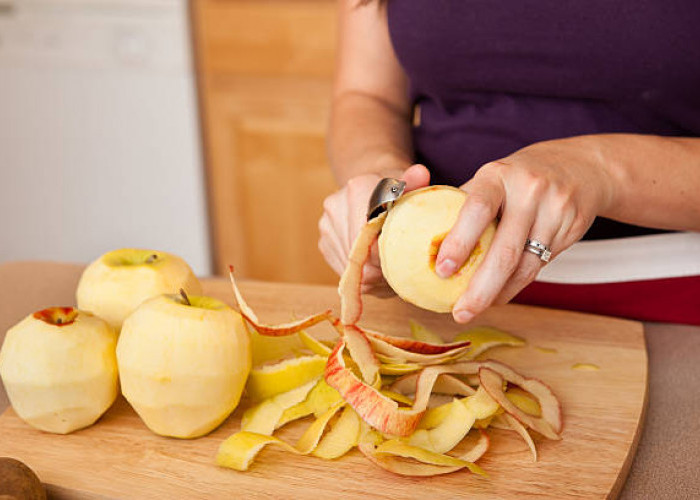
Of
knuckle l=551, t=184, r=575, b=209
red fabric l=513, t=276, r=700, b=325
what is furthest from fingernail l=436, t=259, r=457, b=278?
red fabric l=513, t=276, r=700, b=325

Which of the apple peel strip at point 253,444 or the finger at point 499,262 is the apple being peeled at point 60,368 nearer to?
the apple peel strip at point 253,444

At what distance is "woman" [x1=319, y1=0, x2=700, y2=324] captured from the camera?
74 centimetres

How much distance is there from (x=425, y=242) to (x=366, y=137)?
402mm

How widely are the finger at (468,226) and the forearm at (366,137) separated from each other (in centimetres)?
26

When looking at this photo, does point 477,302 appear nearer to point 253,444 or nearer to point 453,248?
point 453,248

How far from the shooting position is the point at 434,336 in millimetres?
874

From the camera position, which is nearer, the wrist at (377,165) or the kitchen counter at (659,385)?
the kitchen counter at (659,385)

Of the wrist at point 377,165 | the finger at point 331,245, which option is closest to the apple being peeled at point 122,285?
the finger at point 331,245

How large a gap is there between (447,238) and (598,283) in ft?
1.26

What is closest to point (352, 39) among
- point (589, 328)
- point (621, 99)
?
point (621, 99)

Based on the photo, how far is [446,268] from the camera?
0.67 metres

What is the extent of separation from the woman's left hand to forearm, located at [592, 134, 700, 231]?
50mm

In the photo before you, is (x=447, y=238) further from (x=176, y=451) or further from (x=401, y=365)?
(x=176, y=451)

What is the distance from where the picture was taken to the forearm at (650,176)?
771 millimetres
